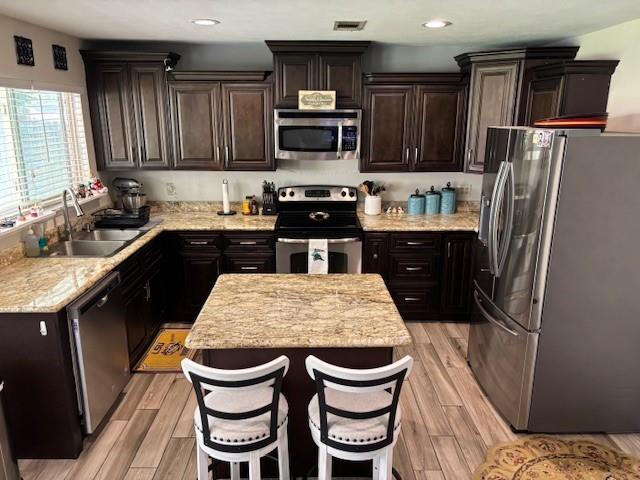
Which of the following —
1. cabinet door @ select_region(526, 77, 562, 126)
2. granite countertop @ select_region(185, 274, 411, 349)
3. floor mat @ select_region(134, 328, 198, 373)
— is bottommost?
floor mat @ select_region(134, 328, 198, 373)

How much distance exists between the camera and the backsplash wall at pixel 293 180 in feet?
15.1

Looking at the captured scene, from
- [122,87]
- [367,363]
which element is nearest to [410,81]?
[122,87]

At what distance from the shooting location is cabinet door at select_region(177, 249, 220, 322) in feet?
13.5

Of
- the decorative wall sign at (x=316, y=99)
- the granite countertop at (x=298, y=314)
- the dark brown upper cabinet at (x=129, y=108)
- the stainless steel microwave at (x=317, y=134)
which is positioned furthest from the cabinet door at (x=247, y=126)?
the granite countertop at (x=298, y=314)

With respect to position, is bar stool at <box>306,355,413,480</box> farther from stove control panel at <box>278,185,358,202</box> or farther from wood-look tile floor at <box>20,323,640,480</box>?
stove control panel at <box>278,185,358,202</box>

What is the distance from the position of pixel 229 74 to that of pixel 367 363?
2.92 meters

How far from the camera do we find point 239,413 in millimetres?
1852

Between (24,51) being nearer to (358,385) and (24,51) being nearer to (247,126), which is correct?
(247,126)

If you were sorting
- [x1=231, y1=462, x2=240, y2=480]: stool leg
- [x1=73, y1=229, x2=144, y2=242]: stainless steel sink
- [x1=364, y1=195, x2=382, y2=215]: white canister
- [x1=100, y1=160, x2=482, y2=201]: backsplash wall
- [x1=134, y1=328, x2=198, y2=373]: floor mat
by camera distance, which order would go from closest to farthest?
[x1=231, y1=462, x2=240, y2=480]: stool leg < [x1=134, y1=328, x2=198, y2=373]: floor mat < [x1=73, y1=229, x2=144, y2=242]: stainless steel sink < [x1=364, y1=195, x2=382, y2=215]: white canister < [x1=100, y1=160, x2=482, y2=201]: backsplash wall

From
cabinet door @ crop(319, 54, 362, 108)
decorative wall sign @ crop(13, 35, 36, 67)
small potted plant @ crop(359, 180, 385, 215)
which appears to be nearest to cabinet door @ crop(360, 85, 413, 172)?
cabinet door @ crop(319, 54, 362, 108)

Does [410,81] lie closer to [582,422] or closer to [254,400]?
[582,422]

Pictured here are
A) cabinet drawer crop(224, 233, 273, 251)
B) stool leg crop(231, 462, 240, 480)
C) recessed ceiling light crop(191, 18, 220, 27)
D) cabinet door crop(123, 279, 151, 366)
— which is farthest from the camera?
cabinet drawer crop(224, 233, 273, 251)

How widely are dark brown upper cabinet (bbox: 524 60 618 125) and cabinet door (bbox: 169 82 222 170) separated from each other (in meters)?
2.68

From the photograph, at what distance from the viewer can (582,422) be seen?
9.25 feet
